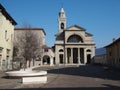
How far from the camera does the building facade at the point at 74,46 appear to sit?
3275 inches

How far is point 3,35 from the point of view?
1423 inches

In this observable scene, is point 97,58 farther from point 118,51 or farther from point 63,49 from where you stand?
point 118,51

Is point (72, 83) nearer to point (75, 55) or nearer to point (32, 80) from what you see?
point (32, 80)

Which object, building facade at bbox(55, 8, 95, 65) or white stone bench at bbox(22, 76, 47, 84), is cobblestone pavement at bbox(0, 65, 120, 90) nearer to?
white stone bench at bbox(22, 76, 47, 84)

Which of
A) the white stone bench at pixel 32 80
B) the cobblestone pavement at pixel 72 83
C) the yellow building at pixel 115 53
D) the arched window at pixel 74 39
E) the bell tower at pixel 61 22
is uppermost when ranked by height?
the bell tower at pixel 61 22

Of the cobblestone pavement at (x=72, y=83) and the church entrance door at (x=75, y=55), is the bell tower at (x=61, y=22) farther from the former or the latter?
the cobblestone pavement at (x=72, y=83)

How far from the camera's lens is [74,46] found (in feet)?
274

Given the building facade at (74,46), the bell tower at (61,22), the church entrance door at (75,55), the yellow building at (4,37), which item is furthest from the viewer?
the bell tower at (61,22)

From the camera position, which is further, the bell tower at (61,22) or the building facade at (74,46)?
the bell tower at (61,22)

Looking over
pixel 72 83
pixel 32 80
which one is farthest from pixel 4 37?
pixel 72 83

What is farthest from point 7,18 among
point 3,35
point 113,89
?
point 113,89

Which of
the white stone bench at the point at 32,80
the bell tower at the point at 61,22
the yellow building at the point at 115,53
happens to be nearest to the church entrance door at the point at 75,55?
the bell tower at the point at 61,22

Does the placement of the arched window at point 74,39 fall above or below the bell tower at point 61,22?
below

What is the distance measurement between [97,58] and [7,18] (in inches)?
1895
